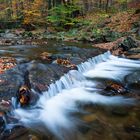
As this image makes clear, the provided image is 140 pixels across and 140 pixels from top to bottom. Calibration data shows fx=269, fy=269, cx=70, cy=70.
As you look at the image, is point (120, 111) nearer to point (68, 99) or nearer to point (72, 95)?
point (68, 99)

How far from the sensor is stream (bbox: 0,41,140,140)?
263 inches

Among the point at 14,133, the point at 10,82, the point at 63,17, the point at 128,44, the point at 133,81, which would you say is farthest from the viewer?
the point at 63,17

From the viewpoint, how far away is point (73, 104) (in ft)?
28.8

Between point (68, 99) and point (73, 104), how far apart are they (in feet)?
1.51

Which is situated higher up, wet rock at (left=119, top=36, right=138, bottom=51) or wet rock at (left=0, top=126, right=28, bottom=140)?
wet rock at (left=119, top=36, right=138, bottom=51)

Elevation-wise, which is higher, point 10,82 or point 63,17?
point 63,17

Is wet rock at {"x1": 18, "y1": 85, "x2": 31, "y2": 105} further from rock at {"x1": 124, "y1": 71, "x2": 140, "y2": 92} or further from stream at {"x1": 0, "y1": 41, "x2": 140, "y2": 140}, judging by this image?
rock at {"x1": 124, "y1": 71, "x2": 140, "y2": 92}

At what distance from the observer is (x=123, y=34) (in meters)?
21.4

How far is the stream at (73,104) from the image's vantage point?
6.69 m

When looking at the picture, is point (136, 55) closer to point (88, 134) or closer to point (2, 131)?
point (88, 134)

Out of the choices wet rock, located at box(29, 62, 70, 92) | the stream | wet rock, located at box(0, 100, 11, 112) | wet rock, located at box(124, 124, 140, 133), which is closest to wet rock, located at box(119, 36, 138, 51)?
the stream

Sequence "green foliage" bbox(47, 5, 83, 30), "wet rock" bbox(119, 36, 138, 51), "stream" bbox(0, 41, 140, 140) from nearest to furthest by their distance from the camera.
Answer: "stream" bbox(0, 41, 140, 140) → "wet rock" bbox(119, 36, 138, 51) → "green foliage" bbox(47, 5, 83, 30)

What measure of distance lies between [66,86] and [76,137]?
3.72 metres

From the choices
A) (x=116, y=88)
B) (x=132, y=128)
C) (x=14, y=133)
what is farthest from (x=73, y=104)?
(x=14, y=133)
